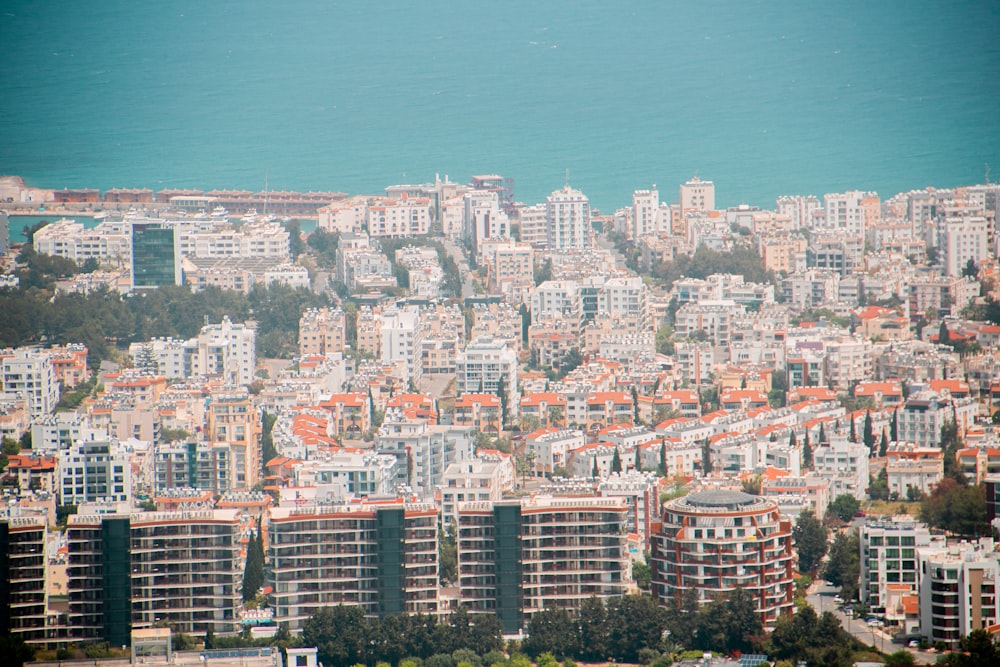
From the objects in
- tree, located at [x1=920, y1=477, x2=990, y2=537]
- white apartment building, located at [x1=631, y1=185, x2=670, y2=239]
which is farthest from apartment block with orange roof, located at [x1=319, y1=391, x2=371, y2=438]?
white apartment building, located at [x1=631, y1=185, x2=670, y2=239]

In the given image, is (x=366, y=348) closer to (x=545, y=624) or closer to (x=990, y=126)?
(x=545, y=624)

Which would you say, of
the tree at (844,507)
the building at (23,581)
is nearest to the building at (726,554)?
the tree at (844,507)

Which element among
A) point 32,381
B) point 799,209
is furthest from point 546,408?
point 799,209

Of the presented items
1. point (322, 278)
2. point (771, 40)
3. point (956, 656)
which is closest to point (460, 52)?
point (771, 40)

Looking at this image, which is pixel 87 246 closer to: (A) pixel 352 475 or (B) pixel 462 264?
(B) pixel 462 264

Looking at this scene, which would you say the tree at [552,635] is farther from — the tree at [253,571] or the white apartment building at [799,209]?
the white apartment building at [799,209]
